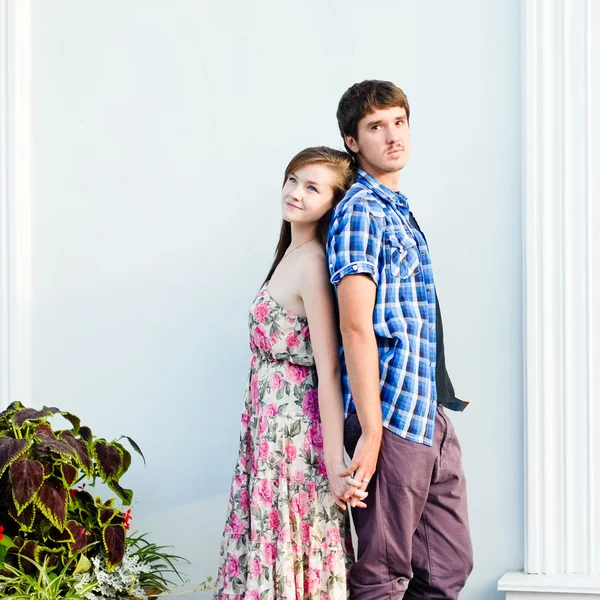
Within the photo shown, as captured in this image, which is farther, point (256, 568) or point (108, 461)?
point (108, 461)

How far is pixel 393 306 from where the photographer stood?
220cm

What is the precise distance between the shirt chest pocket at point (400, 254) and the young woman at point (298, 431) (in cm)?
16

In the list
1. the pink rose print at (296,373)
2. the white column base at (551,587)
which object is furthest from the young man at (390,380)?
the white column base at (551,587)

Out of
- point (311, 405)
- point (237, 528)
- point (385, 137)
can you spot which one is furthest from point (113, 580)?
point (385, 137)

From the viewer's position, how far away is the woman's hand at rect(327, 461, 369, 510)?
2.15 metres

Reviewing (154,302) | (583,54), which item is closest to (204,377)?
(154,302)

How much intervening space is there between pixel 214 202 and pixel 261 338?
0.85 metres

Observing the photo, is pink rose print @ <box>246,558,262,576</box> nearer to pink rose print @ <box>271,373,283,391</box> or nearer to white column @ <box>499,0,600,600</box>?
pink rose print @ <box>271,373,283,391</box>

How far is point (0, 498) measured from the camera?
244 cm

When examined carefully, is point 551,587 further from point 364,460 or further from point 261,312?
point 261,312

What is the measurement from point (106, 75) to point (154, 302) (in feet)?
2.53

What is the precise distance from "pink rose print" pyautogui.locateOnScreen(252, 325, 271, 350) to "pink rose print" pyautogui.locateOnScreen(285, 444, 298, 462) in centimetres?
25

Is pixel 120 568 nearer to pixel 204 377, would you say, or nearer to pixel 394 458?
pixel 204 377

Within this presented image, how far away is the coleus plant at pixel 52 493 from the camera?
237cm
